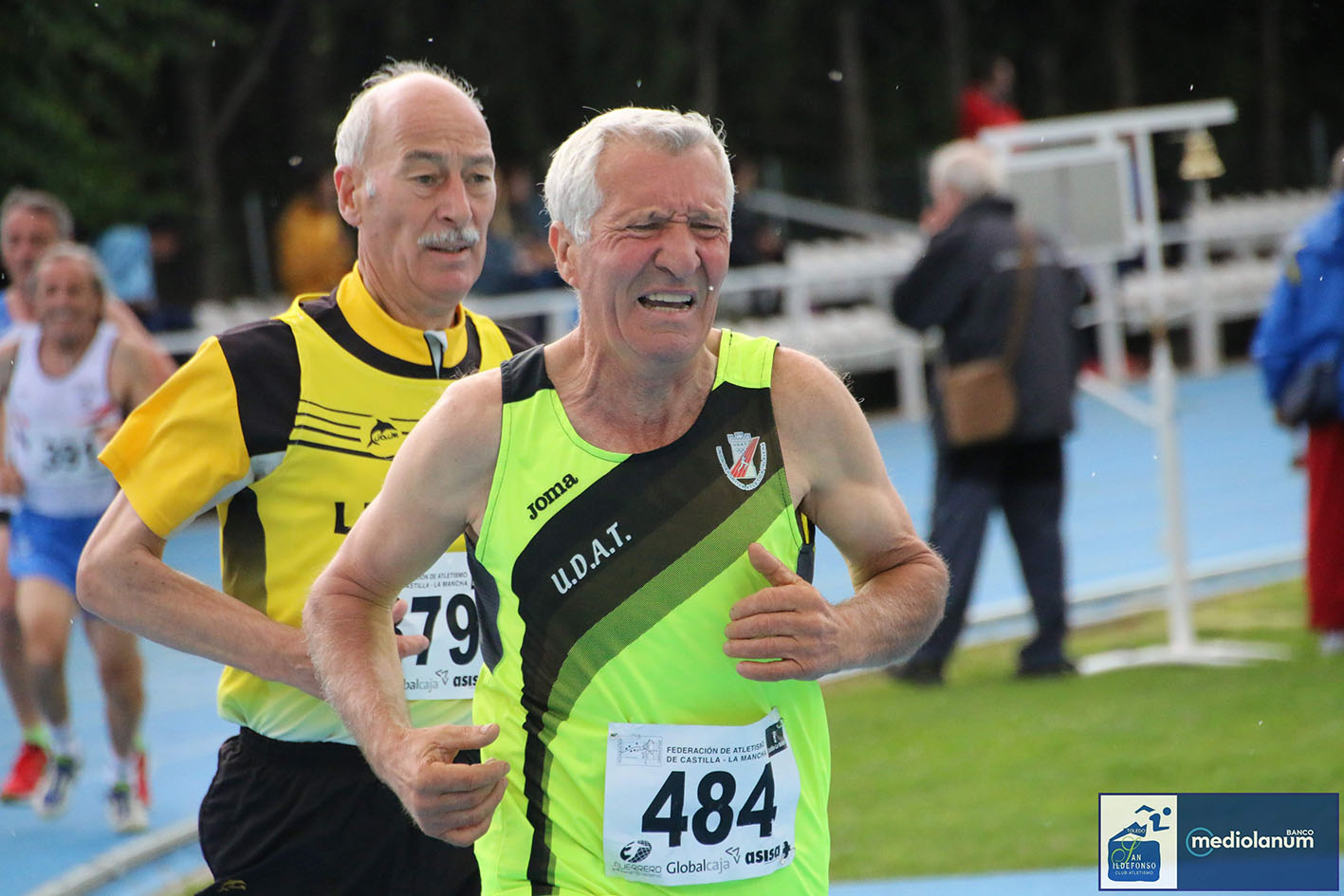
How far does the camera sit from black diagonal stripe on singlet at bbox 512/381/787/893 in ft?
8.50

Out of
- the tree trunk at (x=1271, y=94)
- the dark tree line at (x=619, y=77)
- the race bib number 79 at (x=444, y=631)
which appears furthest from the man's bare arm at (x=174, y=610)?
the tree trunk at (x=1271, y=94)

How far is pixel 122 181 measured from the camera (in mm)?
15164

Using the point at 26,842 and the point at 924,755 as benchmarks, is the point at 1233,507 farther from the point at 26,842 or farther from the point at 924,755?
the point at 26,842

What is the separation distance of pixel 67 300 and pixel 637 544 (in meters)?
4.90

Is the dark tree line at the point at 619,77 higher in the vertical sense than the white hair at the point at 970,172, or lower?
higher

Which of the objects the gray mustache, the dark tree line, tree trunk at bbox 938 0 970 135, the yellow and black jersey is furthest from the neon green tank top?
tree trunk at bbox 938 0 970 135

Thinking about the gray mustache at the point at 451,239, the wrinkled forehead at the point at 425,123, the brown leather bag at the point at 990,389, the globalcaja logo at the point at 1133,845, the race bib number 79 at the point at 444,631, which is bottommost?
the globalcaja logo at the point at 1133,845

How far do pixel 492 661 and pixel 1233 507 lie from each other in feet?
34.4

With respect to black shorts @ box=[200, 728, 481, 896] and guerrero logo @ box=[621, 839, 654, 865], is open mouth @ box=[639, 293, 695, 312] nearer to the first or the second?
guerrero logo @ box=[621, 839, 654, 865]

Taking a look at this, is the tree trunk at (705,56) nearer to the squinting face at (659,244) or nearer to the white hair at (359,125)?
the white hair at (359,125)

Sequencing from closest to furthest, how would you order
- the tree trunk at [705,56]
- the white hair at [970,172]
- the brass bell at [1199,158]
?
the brass bell at [1199,158] < the white hair at [970,172] < the tree trunk at [705,56]

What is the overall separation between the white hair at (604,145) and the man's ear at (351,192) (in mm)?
1020

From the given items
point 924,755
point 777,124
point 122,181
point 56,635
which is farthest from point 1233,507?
point 777,124

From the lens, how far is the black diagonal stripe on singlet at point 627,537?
2590 millimetres
